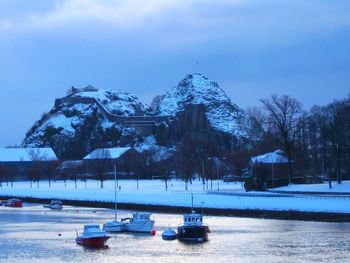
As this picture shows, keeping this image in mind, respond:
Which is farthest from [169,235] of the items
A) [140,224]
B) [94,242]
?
[94,242]

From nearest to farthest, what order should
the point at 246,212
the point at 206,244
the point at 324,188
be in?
the point at 206,244
the point at 246,212
the point at 324,188

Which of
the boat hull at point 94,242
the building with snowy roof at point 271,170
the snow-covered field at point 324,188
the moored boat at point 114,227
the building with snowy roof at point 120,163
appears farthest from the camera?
the building with snowy roof at point 120,163

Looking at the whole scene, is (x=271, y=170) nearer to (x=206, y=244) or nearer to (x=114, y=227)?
(x=114, y=227)

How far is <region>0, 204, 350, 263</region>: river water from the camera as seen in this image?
4578cm

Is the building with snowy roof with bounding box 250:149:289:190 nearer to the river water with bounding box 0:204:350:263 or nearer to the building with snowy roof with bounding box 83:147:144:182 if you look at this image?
the river water with bounding box 0:204:350:263

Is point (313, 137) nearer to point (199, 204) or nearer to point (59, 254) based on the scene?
point (199, 204)

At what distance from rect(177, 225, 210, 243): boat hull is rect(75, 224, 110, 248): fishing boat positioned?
5676 millimetres

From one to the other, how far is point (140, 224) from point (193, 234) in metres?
7.06

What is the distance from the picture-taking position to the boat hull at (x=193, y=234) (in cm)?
5462

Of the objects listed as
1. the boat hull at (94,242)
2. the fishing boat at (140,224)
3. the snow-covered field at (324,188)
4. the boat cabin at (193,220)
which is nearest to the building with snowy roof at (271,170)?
the snow-covered field at (324,188)

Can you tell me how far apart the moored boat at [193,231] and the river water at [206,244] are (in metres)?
0.79

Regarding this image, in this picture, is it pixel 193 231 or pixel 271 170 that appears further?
pixel 271 170

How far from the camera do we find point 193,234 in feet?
180

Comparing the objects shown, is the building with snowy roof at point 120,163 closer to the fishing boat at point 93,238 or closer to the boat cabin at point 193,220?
the boat cabin at point 193,220
